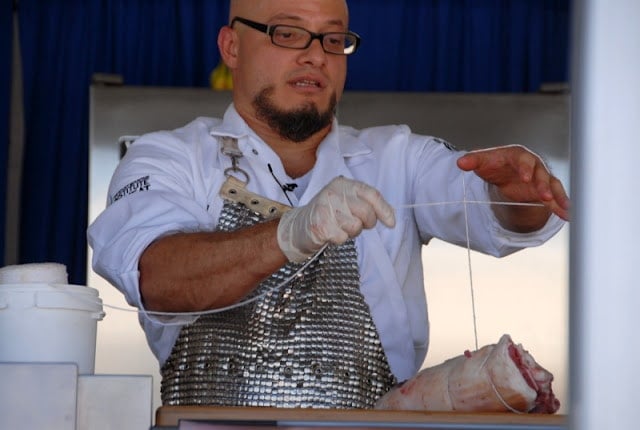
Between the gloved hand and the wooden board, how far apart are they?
0.34 metres

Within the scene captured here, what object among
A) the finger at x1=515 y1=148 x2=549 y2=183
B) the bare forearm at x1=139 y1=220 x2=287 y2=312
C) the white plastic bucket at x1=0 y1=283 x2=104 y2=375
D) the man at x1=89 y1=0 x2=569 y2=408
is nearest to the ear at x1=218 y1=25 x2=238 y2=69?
the man at x1=89 y1=0 x2=569 y2=408

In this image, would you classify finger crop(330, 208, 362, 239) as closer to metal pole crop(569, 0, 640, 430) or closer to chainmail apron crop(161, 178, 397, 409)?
chainmail apron crop(161, 178, 397, 409)

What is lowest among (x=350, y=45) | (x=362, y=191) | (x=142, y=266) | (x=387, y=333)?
(x=387, y=333)

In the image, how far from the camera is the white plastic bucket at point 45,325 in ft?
4.40

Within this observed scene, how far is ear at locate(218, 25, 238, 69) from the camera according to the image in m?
2.17

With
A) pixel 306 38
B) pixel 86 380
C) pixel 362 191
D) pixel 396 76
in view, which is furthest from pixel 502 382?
pixel 396 76

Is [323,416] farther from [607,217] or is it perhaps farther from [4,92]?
[4,92]

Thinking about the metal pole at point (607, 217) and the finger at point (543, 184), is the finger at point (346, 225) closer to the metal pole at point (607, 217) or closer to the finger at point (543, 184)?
the finger at point (543, 184)

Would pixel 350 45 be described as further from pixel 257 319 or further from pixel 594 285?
pixel 594 285

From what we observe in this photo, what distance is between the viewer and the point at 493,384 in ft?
4.66

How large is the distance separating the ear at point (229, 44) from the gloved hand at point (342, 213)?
0.71 meters

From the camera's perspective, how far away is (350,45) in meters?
2.12

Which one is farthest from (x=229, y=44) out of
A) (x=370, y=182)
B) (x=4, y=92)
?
(x=4, y=92)

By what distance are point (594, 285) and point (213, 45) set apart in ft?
9.03
